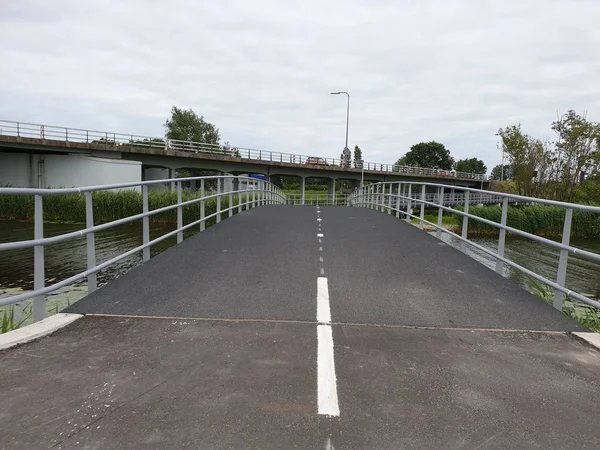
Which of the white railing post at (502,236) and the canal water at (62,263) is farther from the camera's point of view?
the canal water at (62,263)

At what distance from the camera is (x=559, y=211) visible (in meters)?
30.4

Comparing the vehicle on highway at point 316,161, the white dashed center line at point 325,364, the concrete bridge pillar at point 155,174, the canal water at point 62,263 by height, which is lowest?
the canal water at point 62,263

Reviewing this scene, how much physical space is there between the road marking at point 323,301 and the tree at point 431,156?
135m

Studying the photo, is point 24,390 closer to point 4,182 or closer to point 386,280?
point 386,280

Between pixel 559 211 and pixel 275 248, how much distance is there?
2960 centimetres

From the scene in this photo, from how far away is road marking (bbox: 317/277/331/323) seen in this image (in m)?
4.14

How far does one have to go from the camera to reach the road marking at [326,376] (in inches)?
102

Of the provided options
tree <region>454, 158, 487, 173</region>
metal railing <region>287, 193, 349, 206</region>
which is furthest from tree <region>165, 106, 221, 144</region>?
tree <region>454, 158, 487, 173</region>

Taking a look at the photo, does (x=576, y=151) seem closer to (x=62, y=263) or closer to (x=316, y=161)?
(x=316, y=161)

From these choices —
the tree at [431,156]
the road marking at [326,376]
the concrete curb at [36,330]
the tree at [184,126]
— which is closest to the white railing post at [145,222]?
the concrete curb at [36,330]

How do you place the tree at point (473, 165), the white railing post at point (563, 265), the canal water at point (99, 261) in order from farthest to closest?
the tree at point (473, 165) → the canal water at point (99, 261) → the white railing post at point (563, 265)

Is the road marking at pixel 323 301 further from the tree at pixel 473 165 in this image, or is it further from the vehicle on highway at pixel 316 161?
the tree at pixel 473 165

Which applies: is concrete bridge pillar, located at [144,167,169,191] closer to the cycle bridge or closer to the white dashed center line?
the cycle bridge

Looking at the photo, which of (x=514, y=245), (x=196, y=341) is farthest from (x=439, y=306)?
(x=514, y=245)
